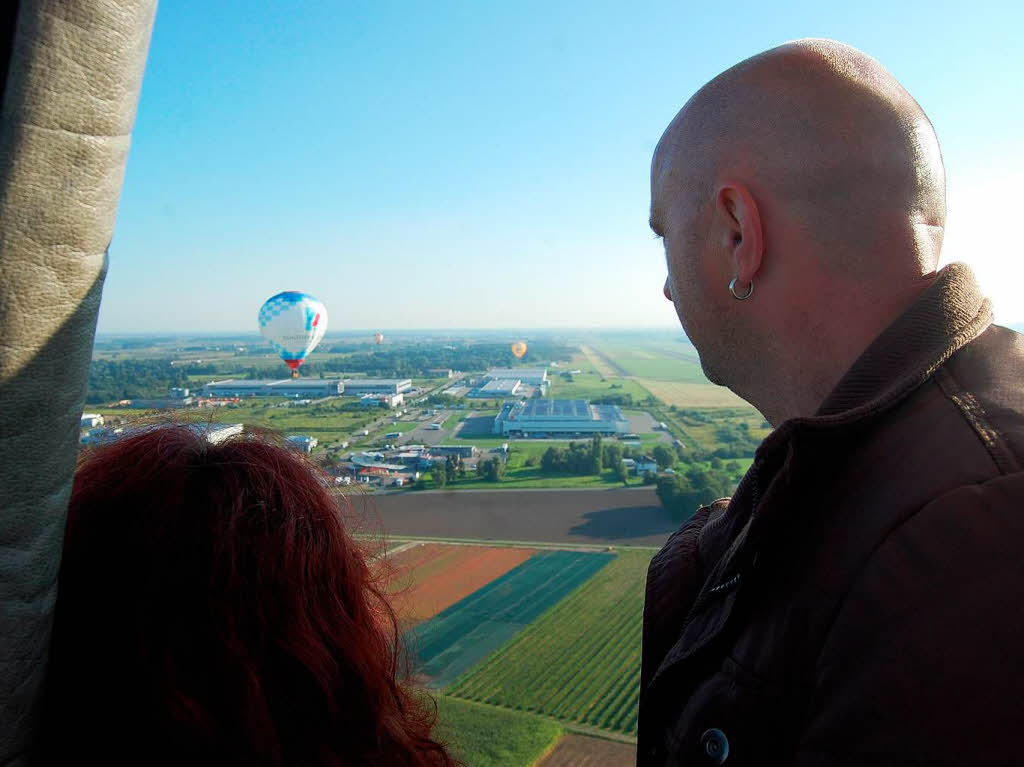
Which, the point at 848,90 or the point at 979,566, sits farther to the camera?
the point at 848,90

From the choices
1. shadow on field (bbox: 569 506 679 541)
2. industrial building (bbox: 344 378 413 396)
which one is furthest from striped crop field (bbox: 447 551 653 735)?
industrial building (bbox: 344 378 413 396)

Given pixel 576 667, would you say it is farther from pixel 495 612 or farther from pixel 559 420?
pixel 559 420

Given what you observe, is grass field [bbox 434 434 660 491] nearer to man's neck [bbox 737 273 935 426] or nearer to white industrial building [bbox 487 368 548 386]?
man's neck [bbox 737 273 935 426]

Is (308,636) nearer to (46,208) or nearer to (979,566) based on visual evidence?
(46,208)

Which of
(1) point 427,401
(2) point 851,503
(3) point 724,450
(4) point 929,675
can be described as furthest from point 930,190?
(1) point 427,401

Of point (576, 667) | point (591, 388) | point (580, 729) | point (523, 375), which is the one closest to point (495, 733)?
point (580, 729)

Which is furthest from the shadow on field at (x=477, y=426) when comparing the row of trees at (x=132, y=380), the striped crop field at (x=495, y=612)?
the striped crop field at (x=495, y=612)

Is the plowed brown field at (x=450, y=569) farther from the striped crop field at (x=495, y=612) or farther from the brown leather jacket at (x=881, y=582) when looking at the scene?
the brown leather jacket at (x=881, y=582)
